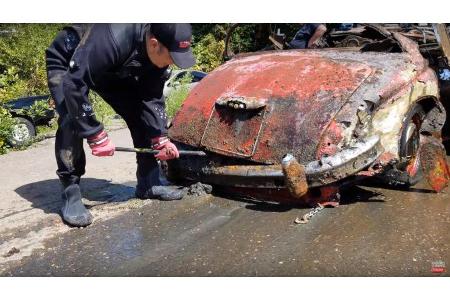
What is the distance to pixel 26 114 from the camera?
683 centimetres

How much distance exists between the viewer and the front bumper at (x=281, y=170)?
323cm

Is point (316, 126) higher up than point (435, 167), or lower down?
higher up

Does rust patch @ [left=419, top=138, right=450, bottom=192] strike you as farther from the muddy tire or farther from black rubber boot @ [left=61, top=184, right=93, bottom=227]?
black rubber boot @ [left=61, top=184, right=93, bottom=227]

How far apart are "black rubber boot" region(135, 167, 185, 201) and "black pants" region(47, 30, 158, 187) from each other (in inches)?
1.9

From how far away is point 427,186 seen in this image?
3961 millimetres

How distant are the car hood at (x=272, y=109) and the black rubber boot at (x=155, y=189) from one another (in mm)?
429

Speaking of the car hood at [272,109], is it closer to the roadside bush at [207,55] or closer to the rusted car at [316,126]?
the rusted car at [316,126]

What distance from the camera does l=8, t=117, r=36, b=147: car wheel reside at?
6.55 m

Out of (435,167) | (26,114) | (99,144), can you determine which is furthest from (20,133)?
(435,167)

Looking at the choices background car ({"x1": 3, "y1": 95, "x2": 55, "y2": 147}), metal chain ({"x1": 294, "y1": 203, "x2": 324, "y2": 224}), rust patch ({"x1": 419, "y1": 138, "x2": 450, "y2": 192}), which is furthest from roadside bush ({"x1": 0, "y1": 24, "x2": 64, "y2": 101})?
rust patch ({"x1": 419, "y1": 138, "x2": 450, "y2": 192})

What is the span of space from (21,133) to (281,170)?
459cm

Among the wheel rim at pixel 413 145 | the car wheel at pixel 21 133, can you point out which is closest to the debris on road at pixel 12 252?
the wheel rim at pixel 413 145

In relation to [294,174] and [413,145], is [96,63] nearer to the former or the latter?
[294,174]

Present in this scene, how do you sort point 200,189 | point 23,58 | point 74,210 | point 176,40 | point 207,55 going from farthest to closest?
point 207,55 < point 23,58 < point 200,189 < point 74,210 < point 176,40
